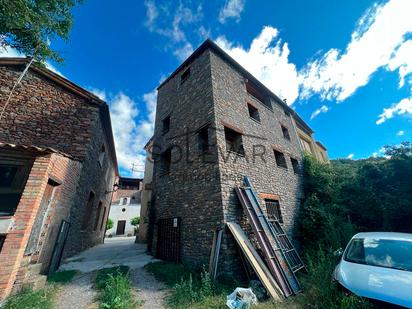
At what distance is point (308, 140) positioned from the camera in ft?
49.7

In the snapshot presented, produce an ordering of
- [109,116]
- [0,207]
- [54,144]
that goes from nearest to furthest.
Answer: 1. [0,207]
2. [54,144]
3. [109,116]

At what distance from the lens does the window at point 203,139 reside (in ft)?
22.9

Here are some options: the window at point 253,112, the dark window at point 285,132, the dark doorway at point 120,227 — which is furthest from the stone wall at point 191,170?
the dark doorway at point 120,227

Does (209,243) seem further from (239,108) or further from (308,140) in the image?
(308,140)

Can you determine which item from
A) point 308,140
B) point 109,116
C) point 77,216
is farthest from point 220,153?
point 308,140

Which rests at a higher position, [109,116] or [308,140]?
[308,140]

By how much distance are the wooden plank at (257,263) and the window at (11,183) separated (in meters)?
6.41

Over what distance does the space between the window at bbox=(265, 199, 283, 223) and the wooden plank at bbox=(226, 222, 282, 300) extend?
7.54ft

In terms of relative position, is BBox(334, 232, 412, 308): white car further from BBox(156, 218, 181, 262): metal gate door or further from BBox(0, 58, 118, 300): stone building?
BBox(0, 58, 118, 300): stone building

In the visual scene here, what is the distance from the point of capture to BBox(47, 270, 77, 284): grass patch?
14.7ft

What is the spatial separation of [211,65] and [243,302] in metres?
8.00

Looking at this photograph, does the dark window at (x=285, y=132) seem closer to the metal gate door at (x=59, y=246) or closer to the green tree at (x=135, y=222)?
the metal gate door at (x=59, y=246)

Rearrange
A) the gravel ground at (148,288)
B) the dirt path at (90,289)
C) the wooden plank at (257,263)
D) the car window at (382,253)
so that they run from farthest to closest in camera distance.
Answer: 1. the wooden plank at (257,263)
2. the gravel ground at (148,288)
3. the dirt path at (90,289)
4. the car window at (382,253)

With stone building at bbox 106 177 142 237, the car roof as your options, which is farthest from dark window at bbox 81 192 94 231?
stone building at bbox 106 177 142 237
